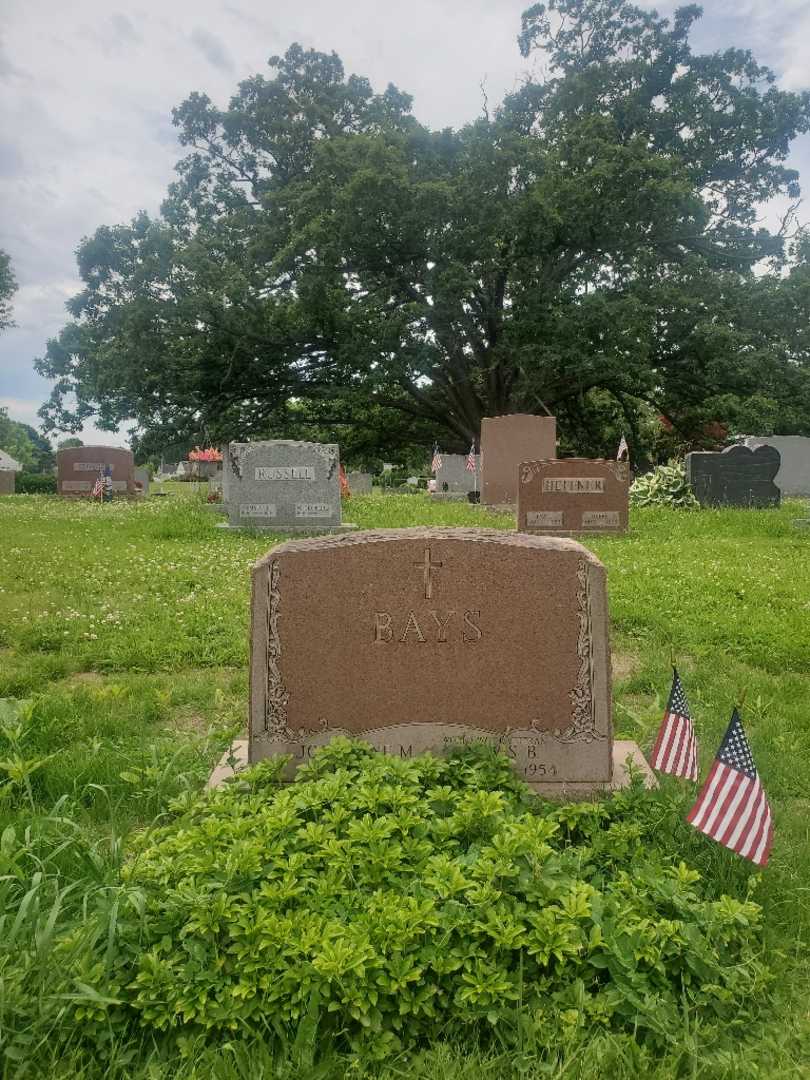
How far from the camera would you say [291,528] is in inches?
560

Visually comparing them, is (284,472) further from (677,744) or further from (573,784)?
(677,744)

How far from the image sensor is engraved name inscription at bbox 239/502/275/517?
1421 centimetres

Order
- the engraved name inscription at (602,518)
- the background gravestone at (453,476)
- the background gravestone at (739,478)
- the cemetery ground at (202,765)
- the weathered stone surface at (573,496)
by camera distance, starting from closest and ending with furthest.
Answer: the cemetery ground at (202,765), the weathered stone surface at (573,496), the engraved name inscription at (602,518), the background gravestone at (739,478), the background gravestone at (453,476)

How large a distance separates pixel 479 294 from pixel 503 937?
91.9 feet

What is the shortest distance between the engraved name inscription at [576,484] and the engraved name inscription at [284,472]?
14.3ft

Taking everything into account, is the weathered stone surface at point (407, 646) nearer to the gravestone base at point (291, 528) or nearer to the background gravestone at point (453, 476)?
the gravestone base at point (291, 528)

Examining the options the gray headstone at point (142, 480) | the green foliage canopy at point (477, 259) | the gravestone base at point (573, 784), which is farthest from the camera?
the gray headstone at point (142, 480)

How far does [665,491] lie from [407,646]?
1743cm

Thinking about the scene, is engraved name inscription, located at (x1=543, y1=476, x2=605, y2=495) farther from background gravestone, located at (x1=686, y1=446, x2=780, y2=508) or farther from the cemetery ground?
background gravestone, located at (x1=686, y1=446, x2=780, y2=508)

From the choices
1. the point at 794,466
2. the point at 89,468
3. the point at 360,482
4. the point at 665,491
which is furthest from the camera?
the point at 360,482

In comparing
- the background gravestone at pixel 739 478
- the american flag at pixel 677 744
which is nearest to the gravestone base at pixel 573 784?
the american flag at pixel 677 744

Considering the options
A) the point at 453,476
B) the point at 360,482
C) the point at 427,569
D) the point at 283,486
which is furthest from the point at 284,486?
the point at 360,482

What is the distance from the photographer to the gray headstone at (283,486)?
14.2m

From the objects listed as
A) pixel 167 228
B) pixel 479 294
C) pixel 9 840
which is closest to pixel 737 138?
pixel 479 294
